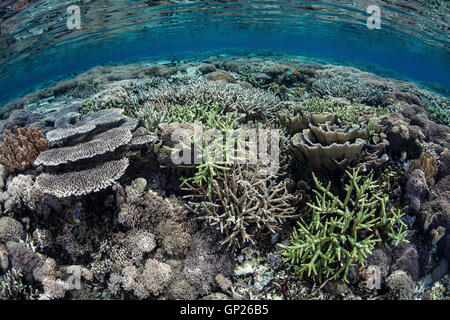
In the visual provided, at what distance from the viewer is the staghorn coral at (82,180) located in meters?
3.25

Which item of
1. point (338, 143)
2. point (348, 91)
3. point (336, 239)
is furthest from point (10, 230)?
point (348, 91)

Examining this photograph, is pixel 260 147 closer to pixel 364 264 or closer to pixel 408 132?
pixel 364 264

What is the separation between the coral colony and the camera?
128 inches

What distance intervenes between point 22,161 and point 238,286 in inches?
172

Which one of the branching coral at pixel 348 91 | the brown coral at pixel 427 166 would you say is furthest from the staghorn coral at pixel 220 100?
the branching coral at pixel 348 91

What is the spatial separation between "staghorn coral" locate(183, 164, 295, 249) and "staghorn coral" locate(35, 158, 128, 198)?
112 cm

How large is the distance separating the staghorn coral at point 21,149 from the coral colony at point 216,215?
23 millimetres

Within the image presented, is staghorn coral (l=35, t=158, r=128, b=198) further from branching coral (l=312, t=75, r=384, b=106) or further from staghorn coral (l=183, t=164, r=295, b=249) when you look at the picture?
branching coral (l=312, t=75, r=384, b=106)

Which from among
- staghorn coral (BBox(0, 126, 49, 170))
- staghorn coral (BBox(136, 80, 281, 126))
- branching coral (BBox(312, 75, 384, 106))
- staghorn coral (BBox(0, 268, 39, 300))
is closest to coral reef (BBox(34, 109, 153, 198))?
staghorn coral (BBox(0, 126, 49, 170))

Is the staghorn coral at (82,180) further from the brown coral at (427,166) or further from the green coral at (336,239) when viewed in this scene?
the brown coral at (427,166)

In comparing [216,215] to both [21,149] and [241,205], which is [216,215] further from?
[21,149]

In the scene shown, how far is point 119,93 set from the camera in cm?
793

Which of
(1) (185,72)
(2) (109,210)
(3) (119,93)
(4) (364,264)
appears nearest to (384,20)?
(1) (185,72)

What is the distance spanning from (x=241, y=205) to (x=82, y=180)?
2.32m
